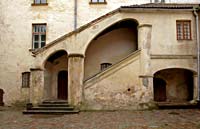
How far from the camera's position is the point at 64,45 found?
15.4 meters

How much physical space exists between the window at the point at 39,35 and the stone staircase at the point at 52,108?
18.1ft

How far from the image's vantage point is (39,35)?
19.0 metres

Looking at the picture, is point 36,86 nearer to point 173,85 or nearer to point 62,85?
point 62,85

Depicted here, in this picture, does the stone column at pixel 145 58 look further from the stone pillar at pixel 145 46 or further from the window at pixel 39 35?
the window at pixel 39 35

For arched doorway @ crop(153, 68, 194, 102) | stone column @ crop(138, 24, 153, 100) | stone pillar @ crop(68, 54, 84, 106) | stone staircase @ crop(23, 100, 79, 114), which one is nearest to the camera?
stone staircase @ crop(23, 100, 79, 114)

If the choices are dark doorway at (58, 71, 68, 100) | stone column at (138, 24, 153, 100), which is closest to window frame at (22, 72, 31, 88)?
dark doorway at (58, 71, 68, 100)

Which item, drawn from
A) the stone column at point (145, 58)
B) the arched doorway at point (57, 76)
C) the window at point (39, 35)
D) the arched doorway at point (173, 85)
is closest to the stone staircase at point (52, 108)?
the arched doorway at point (57, 76)

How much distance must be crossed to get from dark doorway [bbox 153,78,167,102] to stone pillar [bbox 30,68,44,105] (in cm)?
865

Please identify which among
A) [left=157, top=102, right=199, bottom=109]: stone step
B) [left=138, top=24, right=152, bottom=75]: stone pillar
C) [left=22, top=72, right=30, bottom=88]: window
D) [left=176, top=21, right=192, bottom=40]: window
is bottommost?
[left=157, top=102, right=199, bottom=109]: stone step

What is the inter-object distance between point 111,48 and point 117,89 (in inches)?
173

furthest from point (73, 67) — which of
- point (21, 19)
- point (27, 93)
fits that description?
point (21, 19)

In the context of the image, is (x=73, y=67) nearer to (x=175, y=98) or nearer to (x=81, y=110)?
(x=81, y=110)

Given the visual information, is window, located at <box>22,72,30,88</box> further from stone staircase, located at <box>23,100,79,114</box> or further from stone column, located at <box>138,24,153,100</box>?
stone column, located at <box>138,24,153,100</box>

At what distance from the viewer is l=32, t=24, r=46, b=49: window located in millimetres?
18938
